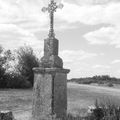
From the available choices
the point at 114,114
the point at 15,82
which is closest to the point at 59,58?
the point at 114,114

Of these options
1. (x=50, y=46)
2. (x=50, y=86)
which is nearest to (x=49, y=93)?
(x=50, y=86)

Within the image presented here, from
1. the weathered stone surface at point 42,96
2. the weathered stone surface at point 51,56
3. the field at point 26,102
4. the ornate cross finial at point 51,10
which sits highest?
the ornate cross finial at point 51,10

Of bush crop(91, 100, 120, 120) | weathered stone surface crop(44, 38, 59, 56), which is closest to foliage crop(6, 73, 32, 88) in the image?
weathered stone surface crop(44, 38, 59, 56)

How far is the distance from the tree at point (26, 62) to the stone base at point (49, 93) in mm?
23288

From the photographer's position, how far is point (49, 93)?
9.08m

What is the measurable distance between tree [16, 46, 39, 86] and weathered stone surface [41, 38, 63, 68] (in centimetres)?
2318

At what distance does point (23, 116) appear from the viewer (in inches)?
386

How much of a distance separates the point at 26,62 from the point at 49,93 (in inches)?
935

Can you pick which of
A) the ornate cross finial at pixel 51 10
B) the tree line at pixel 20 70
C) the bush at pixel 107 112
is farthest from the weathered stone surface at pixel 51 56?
the tree line at pixel 20 70

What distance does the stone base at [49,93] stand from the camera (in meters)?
9.04

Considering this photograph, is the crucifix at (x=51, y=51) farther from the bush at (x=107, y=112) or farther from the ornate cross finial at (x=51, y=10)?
the bush at (x=107, y=112)

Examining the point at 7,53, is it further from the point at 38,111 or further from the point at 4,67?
the point at 38,111

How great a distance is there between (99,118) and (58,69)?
211 cm

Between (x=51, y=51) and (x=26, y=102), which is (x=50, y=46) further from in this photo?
(x=26, y=102)
